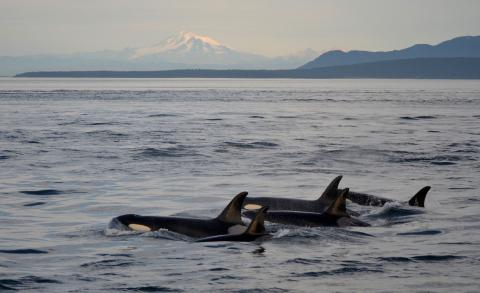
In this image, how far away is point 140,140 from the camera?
98.5ft

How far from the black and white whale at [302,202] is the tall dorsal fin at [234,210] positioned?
9.43 feet

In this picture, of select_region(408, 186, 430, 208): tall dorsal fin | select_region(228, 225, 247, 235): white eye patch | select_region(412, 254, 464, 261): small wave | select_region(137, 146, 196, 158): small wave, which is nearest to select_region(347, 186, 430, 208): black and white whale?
select_region(408, 186, 430, 208): tall dorsal fin

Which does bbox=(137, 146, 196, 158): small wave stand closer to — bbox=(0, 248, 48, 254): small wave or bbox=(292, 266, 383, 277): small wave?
bbox=(0, 248, 48, 254): small wave

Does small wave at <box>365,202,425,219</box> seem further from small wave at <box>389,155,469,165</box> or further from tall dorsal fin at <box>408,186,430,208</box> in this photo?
small wave at <box>389,155,469,165</box>

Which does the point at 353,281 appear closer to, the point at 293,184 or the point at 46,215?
the point at 46,215

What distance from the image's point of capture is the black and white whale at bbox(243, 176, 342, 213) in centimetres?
1441

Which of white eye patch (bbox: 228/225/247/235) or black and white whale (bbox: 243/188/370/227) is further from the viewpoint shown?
black and white whale (bbox: 243/188/370/227)

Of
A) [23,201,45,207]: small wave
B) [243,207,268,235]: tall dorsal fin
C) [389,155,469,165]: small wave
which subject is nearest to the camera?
[243,207,268,235]: tall dorsal fin

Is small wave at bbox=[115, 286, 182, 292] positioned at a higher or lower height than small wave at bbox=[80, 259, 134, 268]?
higher

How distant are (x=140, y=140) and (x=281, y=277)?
68.0ft

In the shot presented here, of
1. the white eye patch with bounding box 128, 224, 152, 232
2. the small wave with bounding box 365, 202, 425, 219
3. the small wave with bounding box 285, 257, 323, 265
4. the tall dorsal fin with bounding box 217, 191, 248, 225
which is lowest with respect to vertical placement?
the small wave with bounding box 365, 202, 425, 219

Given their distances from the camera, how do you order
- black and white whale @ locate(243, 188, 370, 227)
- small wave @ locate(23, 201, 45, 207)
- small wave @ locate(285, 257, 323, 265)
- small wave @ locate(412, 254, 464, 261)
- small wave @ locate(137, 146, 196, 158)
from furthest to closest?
small wave @ locate(137, 146, 196, 158)
small wave @ locate(23, 201, 45, 207)
black and white whale @ locate(243, 188, 370, 227)
small wave @ locate(412, 254, 464, 261)
small wave @ locate(285, 257, 323, 265)

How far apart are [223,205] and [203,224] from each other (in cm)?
370

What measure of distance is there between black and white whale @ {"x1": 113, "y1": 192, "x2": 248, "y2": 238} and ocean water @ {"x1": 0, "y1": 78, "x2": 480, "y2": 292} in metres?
0.18
